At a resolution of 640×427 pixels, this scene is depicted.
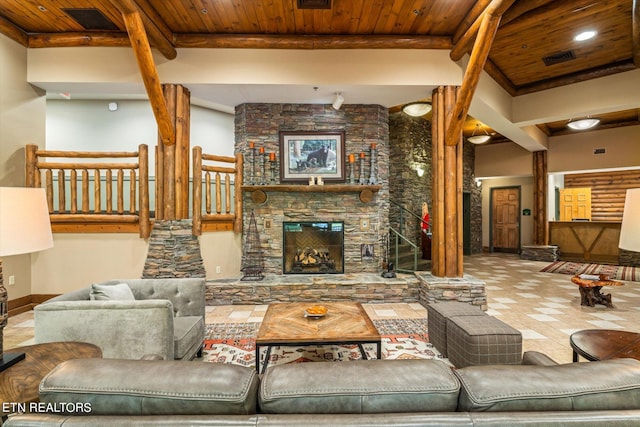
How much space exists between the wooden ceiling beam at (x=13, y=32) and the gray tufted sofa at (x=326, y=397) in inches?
209

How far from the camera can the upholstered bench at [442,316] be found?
282 centimetres

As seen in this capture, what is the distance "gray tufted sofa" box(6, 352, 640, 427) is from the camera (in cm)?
94

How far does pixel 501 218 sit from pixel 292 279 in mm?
8432

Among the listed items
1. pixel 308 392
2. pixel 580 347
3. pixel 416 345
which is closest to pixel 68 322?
pixel 308 392

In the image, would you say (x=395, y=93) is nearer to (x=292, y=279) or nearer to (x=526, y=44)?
(x=526, y=44)

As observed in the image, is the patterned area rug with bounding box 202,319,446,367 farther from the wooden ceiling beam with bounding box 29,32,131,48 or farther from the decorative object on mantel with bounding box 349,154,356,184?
the wooden ceiling beam with bounding box 29,32,131,48

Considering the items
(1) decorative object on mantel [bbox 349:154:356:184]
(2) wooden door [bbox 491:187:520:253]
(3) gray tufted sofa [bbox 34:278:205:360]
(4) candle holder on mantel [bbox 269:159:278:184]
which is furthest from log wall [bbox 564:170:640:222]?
(3) gray tufted sofa [bbox 34:278:205:360]

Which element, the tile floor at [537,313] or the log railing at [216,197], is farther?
the log railing at [216,197]

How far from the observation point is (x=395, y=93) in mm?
4801

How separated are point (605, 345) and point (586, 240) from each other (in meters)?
8.13

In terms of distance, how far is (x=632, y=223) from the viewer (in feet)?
5.49

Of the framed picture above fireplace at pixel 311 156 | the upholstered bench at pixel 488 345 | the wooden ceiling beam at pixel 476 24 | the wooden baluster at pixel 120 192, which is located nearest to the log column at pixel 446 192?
the wooden ceiling beam at pixel 476 24

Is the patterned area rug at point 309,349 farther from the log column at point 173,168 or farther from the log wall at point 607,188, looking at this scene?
the log wall at point 607,188

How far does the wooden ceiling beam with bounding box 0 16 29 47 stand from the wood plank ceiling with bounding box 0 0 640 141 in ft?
0.04
